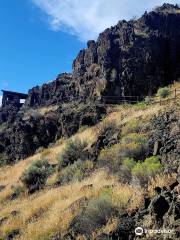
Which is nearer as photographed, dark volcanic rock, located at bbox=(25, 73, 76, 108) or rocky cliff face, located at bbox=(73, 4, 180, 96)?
rocky cliff face, located at bbox=(73, 4, 180, 96)

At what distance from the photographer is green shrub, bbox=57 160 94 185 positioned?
19531 millimetres

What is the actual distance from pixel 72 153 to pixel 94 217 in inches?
530

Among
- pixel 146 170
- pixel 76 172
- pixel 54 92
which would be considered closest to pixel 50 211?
pixel 146 170

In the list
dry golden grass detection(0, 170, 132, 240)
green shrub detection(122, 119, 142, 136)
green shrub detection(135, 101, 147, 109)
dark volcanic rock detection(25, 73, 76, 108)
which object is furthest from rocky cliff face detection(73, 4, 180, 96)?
dry golden grass detection(0, 170, 132, 240)

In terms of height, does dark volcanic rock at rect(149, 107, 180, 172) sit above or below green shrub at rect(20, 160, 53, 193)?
above

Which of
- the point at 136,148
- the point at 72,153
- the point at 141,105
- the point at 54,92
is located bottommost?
the point at 72,153

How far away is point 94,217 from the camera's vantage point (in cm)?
1123

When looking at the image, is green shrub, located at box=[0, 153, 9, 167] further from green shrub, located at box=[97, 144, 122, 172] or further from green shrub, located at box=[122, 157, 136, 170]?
green shrub, located at box=[122, 157, 136, 170]

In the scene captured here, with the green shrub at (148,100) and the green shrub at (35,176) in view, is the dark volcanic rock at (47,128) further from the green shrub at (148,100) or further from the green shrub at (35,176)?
the green shrub at (35,176)

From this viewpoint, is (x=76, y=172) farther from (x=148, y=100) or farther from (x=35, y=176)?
(x=148, y=100)

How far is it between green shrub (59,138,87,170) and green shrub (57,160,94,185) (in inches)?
68.6

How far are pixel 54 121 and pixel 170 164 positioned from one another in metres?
22.7

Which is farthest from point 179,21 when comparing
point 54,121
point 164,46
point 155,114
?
point 155,114

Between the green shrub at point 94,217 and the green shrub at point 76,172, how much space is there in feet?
24.3
